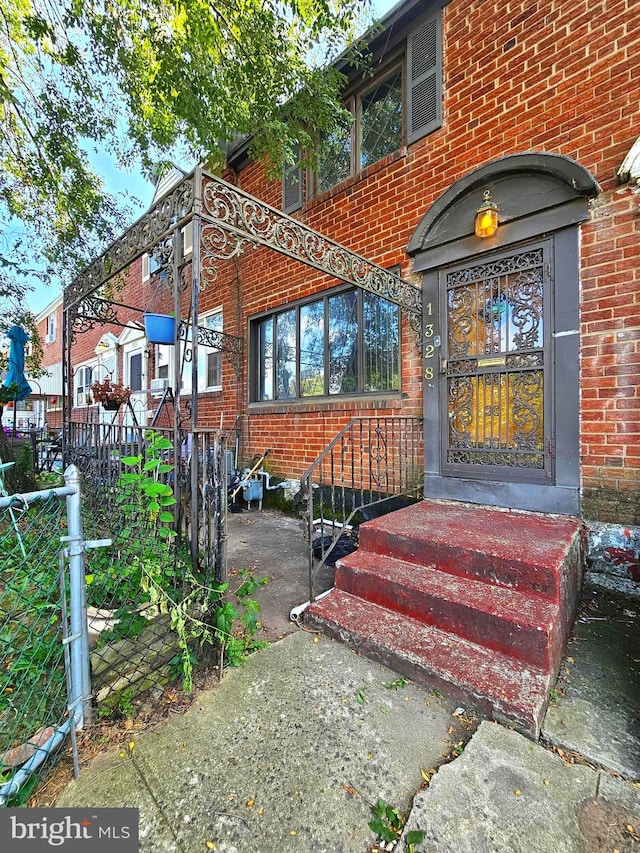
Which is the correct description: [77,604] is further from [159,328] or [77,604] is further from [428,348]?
[159,328]

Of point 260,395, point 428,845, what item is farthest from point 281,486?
point 428,845

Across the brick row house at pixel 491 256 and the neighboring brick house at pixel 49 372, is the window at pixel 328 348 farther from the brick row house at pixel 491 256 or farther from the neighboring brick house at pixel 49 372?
the neighboring brick house at pixel 49 372

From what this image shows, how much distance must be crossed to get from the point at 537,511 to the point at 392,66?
5285 mm

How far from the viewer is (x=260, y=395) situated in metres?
6.33

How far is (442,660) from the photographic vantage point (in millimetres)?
1929

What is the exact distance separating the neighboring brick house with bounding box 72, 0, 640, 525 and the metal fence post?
0.97m

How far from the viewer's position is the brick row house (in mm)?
2852

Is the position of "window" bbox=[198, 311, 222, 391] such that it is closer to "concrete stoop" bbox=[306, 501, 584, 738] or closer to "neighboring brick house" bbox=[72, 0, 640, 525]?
"neighboring brick house" bbox=[72, 0, 640, 525]

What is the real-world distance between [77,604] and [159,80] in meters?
5.00

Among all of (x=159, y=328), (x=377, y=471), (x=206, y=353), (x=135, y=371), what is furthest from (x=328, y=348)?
(x=135, y=371)

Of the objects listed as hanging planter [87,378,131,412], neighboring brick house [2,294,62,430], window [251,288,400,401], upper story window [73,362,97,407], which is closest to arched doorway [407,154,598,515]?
window [251,288,400,401]

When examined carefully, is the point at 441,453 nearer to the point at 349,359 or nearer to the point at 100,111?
the point at 349,359

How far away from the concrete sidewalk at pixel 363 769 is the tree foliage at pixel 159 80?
5.15 metres

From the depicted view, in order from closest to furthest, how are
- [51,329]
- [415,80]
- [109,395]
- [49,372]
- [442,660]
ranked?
[442,660]
[415,80]
[109,395]
[49,372]
[51,329]
